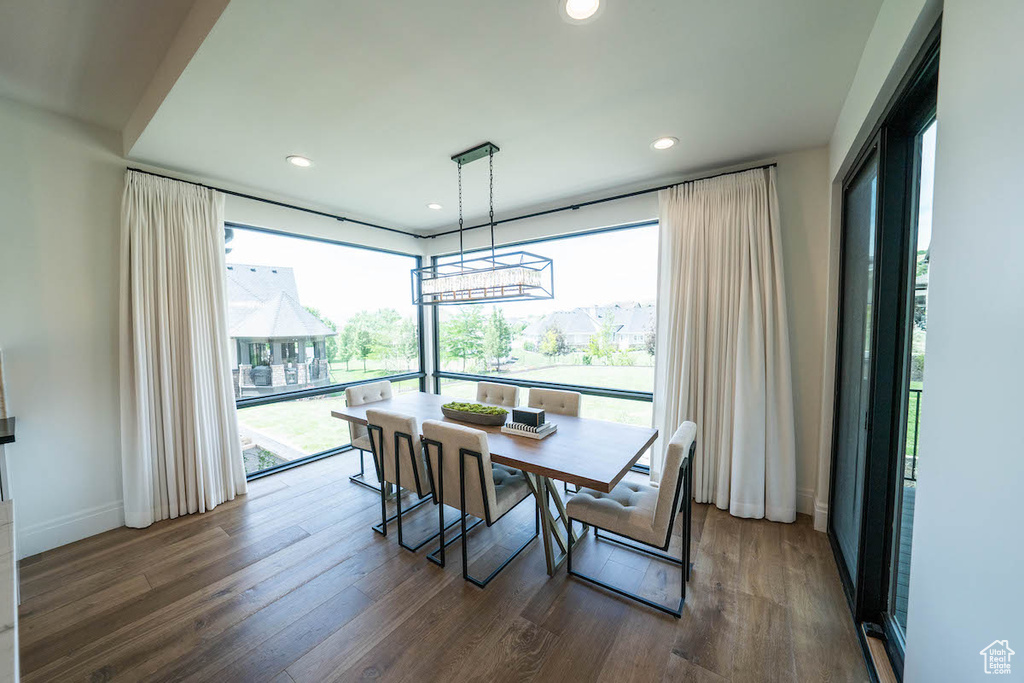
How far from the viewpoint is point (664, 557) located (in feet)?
7.88

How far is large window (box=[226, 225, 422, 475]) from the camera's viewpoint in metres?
3.59

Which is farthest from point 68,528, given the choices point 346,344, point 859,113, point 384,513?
point 859,113

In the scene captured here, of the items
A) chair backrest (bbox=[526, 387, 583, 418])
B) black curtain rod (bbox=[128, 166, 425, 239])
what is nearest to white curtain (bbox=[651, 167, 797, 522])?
chair backrest (bbox=[526, 387, 583, 418])

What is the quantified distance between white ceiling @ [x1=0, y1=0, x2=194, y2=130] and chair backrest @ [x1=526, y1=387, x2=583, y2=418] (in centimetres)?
317

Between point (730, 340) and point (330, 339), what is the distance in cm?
402

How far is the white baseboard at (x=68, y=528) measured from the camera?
2.47 meters

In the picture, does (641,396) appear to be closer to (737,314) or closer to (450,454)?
(737,314)

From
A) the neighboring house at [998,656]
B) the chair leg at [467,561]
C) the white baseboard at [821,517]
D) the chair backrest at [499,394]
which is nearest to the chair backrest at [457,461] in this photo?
the chair leg at [467,561]

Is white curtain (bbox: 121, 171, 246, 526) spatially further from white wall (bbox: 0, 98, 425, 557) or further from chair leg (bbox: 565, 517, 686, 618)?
chair leg (bbox: 565, 517, 686, 618)

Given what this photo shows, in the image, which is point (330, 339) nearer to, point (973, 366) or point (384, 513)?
point (384, 513)

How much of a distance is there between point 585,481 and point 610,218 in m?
2.65

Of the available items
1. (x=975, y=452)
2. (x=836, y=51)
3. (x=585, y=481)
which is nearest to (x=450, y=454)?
(x=585, y=481)

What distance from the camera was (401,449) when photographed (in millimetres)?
2521

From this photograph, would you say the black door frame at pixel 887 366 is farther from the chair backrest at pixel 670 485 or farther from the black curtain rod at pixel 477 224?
the black curtain rod at pixel 477 224
